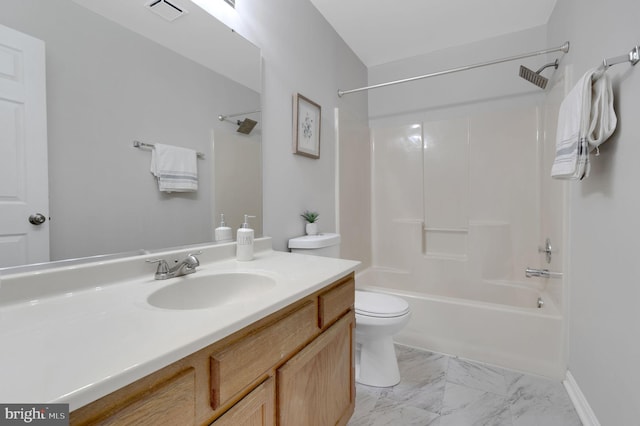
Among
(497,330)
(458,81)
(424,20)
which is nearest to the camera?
(497,330)

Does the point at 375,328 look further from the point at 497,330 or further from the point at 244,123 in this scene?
the point at 244,123

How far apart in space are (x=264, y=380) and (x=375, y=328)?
39.5 inches

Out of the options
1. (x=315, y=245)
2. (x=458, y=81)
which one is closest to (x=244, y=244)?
(x=315, y=245)

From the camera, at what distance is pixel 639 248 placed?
1.04 m

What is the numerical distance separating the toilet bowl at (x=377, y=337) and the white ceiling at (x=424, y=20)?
6.72ft

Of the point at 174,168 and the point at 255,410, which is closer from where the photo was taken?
the point at 255,410

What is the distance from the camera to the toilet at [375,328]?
1.65 metres

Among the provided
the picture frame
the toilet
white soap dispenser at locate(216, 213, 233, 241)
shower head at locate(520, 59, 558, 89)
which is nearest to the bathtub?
the toilet

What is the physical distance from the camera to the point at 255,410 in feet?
2.48

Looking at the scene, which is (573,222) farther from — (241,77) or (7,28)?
(7,28)

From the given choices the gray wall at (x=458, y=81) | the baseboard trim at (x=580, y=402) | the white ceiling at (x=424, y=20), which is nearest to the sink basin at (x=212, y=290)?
the baseboard trim at (x=580, y=402)

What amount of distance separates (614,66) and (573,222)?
0.85m

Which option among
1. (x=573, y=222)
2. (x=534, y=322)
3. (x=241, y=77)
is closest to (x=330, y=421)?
(x=534, y=322)

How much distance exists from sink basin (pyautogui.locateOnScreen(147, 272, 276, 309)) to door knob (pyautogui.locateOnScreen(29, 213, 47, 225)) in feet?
1.23
